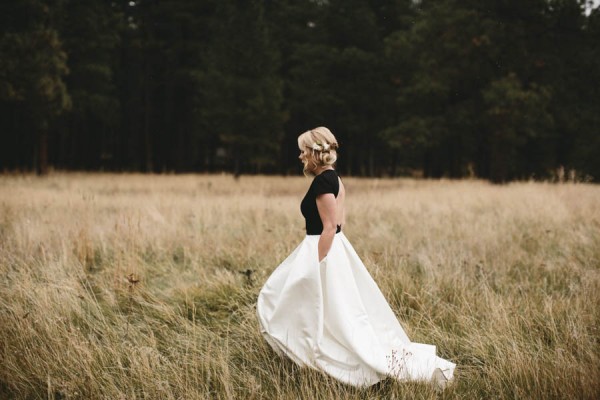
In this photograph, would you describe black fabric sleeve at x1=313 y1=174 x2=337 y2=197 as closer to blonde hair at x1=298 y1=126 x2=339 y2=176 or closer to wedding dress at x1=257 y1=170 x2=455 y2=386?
wedding dress at x1=257 y1=170 x2=455 y2=386

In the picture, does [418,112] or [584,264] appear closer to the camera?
[584,264]

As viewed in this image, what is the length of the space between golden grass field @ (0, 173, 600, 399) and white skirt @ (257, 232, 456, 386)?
12 cm

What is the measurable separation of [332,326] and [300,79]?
2775cm

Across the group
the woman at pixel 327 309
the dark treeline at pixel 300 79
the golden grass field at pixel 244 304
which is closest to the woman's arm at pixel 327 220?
the woman at pixel 327 309

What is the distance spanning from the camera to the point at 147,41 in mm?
27797

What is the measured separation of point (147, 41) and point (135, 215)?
23.2 m

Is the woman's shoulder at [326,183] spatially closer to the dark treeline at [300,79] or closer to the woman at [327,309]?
the woman at [327,309]

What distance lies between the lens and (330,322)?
2881mm

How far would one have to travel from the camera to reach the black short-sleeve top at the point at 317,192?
2.92 m

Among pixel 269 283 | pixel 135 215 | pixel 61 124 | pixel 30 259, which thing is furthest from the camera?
pixel 61 124

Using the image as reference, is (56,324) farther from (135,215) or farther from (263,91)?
(263,91)

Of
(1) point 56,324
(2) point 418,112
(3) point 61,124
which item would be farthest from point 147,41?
(1) point 56,324

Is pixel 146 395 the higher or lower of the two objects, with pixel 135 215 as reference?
lower

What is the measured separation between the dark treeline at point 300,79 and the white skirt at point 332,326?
52.8ft
